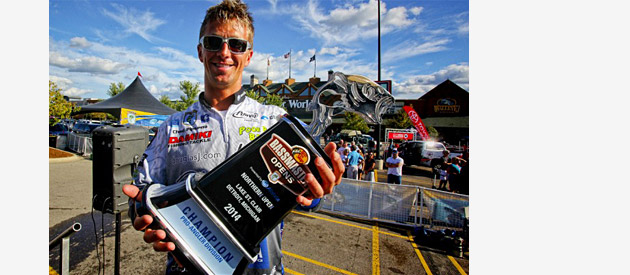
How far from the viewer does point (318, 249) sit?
14.0ft

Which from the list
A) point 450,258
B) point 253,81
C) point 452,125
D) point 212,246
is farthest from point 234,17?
point 253,81

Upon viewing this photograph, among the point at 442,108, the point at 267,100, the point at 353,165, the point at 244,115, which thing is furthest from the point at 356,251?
the point at 442,108

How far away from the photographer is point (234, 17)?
1.36 m

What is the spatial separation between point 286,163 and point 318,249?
361 cm

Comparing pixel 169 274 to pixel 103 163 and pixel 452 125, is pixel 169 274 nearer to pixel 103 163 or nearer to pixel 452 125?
pixel 103 163

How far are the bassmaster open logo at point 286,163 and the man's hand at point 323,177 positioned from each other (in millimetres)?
38

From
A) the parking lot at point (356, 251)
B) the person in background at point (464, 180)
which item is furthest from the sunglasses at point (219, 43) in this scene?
the person in background at point (464, 180)

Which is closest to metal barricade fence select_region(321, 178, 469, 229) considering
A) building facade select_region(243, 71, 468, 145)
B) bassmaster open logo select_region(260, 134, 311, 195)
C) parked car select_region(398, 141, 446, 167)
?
bassmaster open logo select_region(260, 134, 311, 195)

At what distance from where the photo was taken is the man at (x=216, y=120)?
1363 millimetres

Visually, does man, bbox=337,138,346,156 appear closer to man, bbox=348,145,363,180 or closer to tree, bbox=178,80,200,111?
man, bbox=348,145,363,180

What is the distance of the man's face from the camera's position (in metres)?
1.35

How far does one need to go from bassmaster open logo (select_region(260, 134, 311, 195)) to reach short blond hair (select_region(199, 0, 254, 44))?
2.34 feet

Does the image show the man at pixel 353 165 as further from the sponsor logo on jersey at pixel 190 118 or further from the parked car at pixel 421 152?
the parked car at pixel 421 152

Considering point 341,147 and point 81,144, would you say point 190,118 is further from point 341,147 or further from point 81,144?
point 81,144
